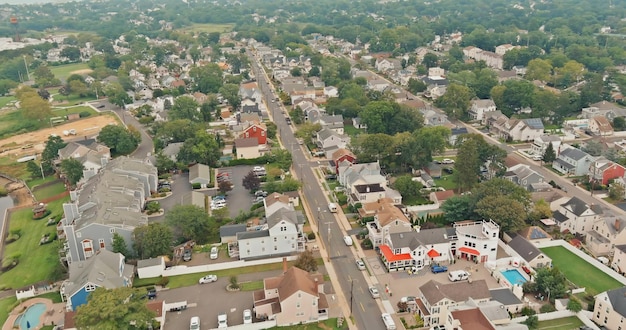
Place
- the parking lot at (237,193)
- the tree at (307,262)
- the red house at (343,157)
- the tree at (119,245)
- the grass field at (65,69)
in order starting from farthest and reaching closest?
the grass field at (65,69) < the red house at (343,157) < the parking lot at (237,193) < the tree at (119,245) < the tree at (307,262)

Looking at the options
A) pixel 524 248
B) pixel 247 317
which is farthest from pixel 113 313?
pixel 524 248

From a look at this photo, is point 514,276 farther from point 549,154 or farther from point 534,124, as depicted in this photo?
point 534,124

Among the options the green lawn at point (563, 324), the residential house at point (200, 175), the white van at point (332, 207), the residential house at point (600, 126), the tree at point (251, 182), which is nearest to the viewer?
the green lawn at point (563, 324)

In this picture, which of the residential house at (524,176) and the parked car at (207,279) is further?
the residential house at (524,176)

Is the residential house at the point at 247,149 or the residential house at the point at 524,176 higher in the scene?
the residential house at the point at 524,176

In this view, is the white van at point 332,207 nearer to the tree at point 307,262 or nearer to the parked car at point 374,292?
the tree at point 307,262

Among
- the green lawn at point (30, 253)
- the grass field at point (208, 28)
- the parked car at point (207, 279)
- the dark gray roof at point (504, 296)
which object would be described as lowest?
the grass field at point (208, 28)

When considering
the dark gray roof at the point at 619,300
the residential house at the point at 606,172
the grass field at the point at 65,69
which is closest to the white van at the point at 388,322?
the dark gray roof at the point at 619,300
